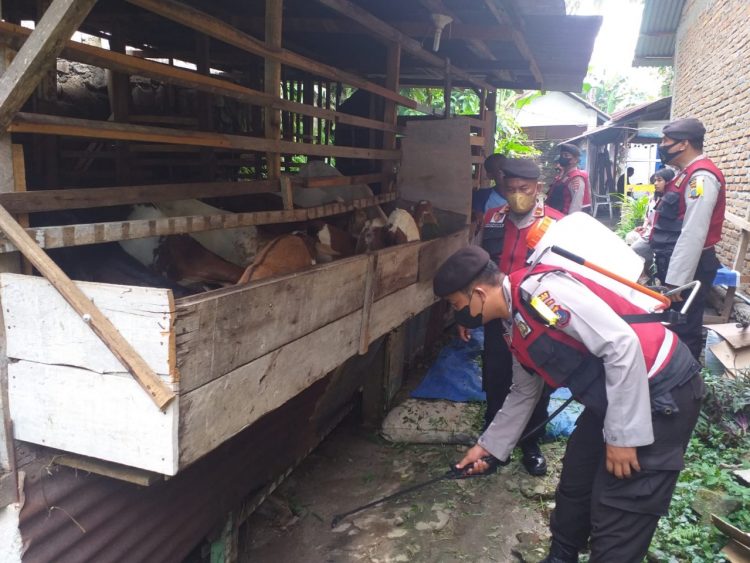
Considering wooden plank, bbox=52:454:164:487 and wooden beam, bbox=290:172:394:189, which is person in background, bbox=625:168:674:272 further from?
wooden plank, bbox=52:454:164:487

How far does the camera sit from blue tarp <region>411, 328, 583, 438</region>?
4.16 m

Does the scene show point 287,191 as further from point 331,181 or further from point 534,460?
point 534,460

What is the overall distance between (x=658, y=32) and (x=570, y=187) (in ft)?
27.3

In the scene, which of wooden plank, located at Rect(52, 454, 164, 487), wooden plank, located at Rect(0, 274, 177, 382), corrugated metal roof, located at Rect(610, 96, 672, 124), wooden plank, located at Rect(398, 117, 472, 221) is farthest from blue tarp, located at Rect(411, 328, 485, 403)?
corrugated metal roof, located at Rect(610, 96, 672, 124)

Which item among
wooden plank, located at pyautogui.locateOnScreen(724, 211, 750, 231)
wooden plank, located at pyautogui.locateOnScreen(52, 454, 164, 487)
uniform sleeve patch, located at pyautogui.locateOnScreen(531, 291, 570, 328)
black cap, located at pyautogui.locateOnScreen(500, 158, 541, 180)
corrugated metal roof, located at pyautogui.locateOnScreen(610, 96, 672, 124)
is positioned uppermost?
corrugated metal roof, located at pyautogui.locateOnScreen(610, 96, 672, 124)

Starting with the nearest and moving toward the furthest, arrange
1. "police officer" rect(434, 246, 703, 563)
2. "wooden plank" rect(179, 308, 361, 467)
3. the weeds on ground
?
"wooden plank" rect(179, 308, 361, 467)
"police officer" rect(434, 246, 703, 563)
the weeds on ground

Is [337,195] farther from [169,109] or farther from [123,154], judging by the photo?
[169,109]

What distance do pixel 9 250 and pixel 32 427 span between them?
501 mm

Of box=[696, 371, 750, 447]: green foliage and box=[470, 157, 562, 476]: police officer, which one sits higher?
box=[470, 157, 562, 476]: police officer

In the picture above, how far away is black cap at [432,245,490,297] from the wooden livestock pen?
37cm

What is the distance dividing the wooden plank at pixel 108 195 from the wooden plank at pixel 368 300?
65 cm

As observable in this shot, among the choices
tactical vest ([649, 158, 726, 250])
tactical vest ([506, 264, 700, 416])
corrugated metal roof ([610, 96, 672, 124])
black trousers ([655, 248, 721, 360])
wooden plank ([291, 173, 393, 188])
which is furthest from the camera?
corrugated metal roof ([610, 96, 672, 124])

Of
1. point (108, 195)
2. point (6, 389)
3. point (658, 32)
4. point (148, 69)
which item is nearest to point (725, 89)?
point (658, 32)

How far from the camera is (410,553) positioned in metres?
3.01
